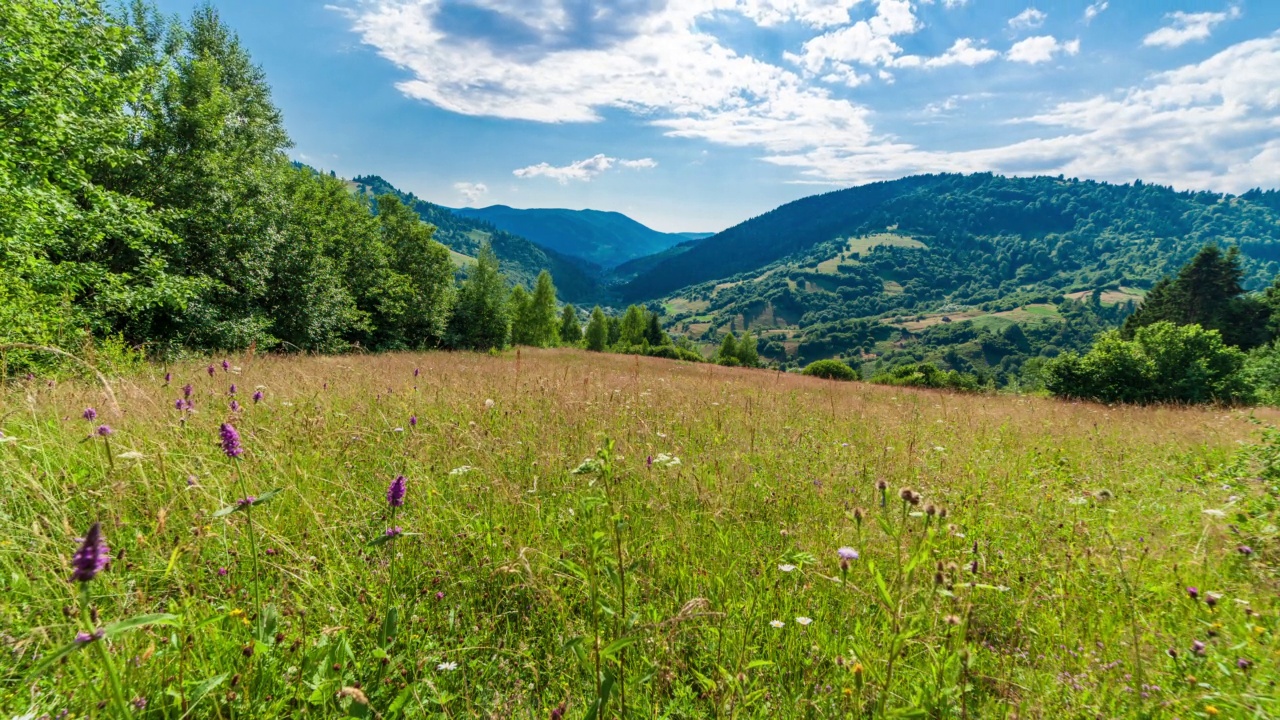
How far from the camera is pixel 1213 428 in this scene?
8.27 meters

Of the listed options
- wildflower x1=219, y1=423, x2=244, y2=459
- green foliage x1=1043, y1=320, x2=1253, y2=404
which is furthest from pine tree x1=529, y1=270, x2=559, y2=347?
wildflower x1=219, y1=423, x2=244, y2=459

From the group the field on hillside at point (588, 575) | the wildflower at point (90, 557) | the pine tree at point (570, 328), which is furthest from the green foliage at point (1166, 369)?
the pine tree at point (570, 328)

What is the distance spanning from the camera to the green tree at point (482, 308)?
128 ft

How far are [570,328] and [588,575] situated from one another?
3110 inches

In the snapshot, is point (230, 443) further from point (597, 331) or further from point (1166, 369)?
point (597, 331)

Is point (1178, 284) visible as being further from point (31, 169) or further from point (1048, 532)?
point (31, 169)

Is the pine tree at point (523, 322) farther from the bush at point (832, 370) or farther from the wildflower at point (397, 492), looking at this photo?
the wildflower at point (397, 492)

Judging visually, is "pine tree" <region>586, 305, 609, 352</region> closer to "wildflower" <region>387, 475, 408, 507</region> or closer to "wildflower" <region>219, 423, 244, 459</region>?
"wildflower" <region>387, 475, 408, 507</region>

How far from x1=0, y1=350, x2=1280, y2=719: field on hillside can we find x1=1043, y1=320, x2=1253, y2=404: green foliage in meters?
27.2

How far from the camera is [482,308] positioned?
3984 cm

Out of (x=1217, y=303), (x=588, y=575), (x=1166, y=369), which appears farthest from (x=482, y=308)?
(x=1217, y=303)

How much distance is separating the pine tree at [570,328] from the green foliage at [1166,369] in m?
64.0

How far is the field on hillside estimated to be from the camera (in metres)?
1.88

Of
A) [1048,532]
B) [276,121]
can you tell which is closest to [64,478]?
[1048,532]
